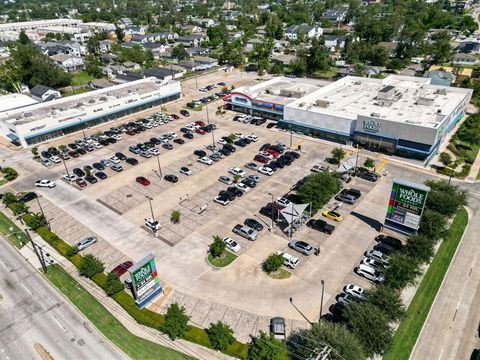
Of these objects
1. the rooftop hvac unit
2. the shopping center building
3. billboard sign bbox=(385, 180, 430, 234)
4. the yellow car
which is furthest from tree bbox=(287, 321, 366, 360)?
the shopping center building

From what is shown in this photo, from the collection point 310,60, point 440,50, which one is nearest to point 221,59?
point 310,60

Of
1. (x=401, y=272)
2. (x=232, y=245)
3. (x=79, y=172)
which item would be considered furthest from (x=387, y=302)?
(x=79, y=172)

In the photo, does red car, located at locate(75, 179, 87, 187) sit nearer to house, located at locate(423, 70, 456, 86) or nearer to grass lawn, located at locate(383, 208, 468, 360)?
grass lawn, located at locate(383, 208, 468, 360)

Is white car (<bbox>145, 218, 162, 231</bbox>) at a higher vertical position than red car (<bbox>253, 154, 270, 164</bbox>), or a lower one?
lower

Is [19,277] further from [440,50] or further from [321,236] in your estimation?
[440,50]

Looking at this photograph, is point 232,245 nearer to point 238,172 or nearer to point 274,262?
point 274,262

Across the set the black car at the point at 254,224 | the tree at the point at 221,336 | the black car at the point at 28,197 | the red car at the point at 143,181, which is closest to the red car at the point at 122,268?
the tree at the point at 221,336
